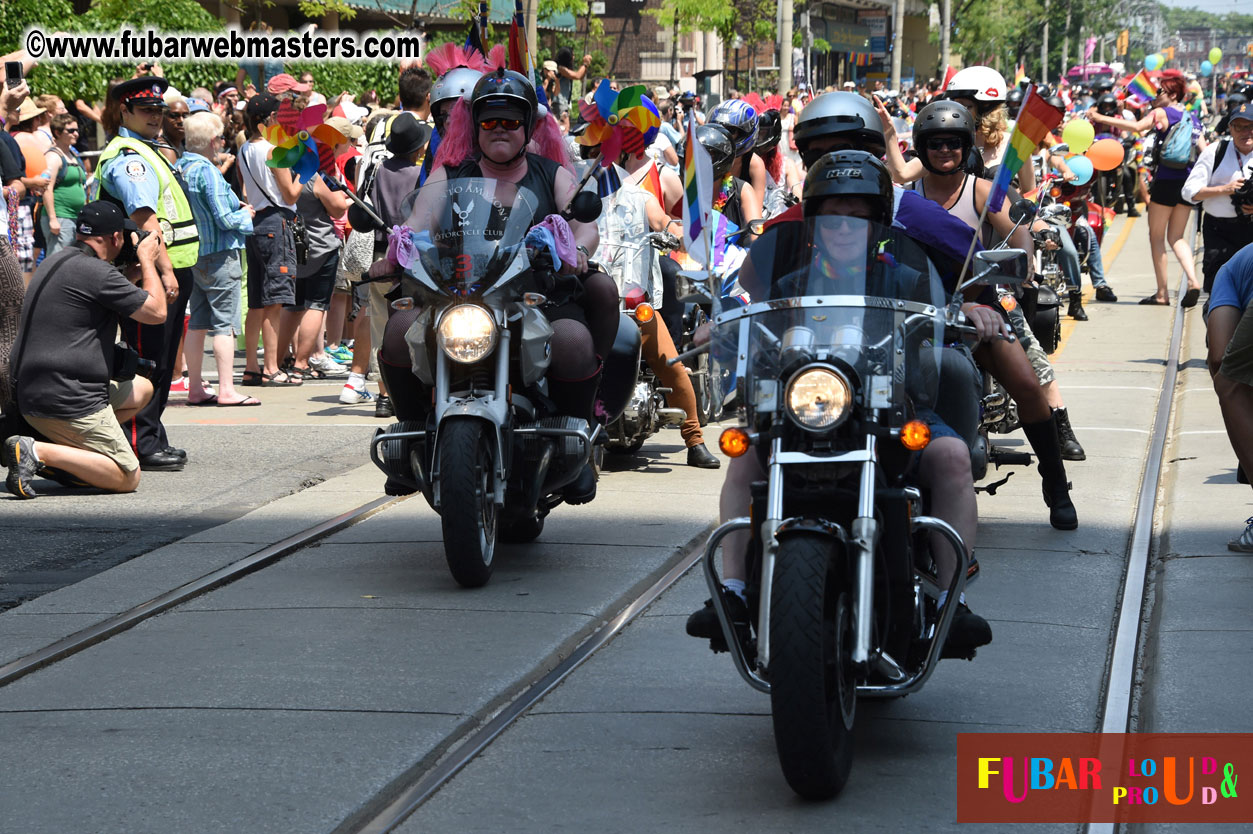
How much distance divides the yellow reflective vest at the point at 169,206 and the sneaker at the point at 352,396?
1584 mm

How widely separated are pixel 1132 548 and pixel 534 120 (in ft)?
9.76

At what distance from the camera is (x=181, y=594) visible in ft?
21.4

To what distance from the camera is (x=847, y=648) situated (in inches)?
170

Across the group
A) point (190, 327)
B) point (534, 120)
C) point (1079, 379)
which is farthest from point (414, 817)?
point (1079, 379)

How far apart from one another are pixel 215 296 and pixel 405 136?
8.30 feet

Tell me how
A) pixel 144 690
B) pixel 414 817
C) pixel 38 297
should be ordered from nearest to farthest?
1. pixel 414 817
2. pixel 144 690
3. pixel 38 297

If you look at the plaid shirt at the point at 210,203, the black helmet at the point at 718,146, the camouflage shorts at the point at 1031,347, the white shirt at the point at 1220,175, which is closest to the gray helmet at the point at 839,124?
the camouflage shorts at the point at 1031,347

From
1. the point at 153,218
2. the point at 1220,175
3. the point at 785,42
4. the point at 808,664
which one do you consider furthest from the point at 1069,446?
the point at 785,42

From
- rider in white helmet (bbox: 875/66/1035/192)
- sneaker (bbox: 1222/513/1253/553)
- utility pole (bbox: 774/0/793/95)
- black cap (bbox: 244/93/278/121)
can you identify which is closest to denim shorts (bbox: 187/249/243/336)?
black cap (bbox: 244/93/278/121)

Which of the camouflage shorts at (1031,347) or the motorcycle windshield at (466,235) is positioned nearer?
the motorcycle windshield at (466,235)

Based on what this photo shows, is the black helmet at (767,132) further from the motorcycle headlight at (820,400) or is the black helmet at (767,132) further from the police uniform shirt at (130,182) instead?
the motorcycle headlight at (820,400)

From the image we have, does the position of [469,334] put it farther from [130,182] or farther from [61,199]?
[61,199]

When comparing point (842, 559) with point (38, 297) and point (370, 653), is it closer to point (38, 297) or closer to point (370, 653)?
point (370, 653)

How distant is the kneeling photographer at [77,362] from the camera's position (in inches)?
332
